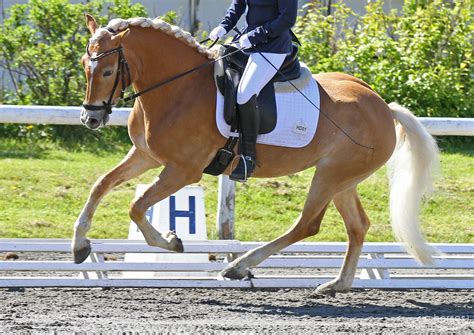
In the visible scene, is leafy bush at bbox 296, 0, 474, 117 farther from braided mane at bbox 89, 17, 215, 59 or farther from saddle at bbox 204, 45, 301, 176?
braided mane at bbox 89, 17, 215, 59

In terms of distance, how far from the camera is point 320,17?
13.8m

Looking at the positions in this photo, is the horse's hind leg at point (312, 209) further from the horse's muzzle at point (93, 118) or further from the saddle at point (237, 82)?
the horse's muzzle at point (93, 118)

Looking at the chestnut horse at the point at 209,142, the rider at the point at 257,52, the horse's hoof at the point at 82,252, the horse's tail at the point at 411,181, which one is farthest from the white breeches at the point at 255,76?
the horse's hoof at the point at 82,252

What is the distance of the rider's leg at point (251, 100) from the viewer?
23.3ft

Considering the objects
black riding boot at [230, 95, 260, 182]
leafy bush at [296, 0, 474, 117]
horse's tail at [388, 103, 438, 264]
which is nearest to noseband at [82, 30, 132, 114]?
black riding boot at [230, 95, 260, 182]

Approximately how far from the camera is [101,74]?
22.3ft

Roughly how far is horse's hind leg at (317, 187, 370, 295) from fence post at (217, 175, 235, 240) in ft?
3.86

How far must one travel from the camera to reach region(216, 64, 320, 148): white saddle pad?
288 inches

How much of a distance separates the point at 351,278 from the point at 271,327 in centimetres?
162

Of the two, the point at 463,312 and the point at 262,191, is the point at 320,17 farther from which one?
the point at 463,312

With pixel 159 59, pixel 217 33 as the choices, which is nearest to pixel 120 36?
pixel 159 59

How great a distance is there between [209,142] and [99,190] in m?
0.83

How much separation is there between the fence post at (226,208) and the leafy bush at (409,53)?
418 cm

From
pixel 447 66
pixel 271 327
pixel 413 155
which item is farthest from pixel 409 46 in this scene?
pixel 271 327
